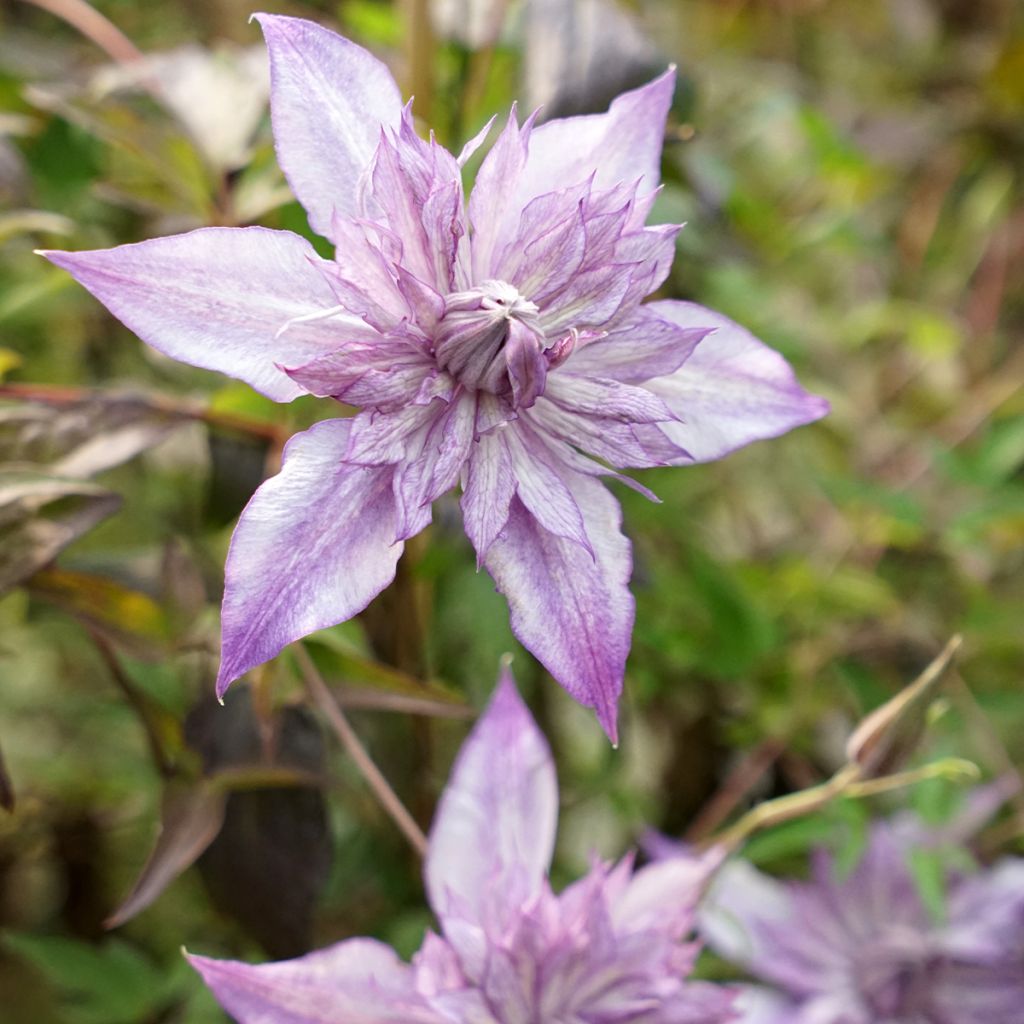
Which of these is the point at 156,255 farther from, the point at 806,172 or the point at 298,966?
the point at 806,172

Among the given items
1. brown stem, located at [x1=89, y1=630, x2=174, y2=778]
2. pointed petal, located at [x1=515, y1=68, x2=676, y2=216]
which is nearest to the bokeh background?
brown stem, located at [x1=89, y1=630, x2=174, y2=778]

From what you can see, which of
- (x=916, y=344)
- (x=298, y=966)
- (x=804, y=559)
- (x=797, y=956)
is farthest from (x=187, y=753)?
(x=916, y=344)

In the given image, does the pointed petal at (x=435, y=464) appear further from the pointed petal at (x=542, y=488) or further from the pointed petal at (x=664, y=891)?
the pointed petal at (x=664, y=891)

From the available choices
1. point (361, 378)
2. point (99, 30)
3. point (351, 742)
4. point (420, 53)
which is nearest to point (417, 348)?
point (361, 378)

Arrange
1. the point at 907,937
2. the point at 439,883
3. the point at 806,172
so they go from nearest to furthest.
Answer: the point at 439,883 < the point at 907,937 < the point at 806,172

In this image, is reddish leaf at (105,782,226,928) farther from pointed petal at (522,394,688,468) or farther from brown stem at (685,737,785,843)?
brown stem at (685,737,785,843)

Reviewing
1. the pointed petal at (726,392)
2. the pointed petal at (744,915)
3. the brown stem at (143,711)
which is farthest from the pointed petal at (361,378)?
the pointed petal at (744,915)
